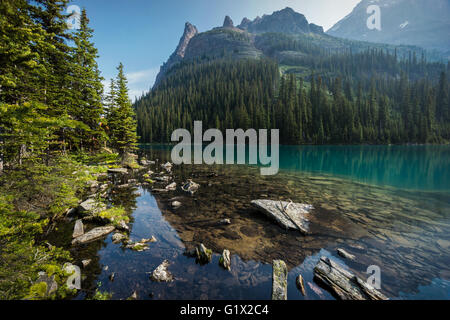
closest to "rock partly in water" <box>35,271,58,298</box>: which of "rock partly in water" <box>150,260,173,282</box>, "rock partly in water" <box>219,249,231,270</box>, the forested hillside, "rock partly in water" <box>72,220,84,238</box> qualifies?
"rock partly in water" <box>150,260,173,282</box>

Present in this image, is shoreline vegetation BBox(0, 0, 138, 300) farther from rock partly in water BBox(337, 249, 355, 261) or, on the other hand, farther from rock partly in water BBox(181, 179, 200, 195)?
rock partly in water BBox(337, 249, 355, 261)

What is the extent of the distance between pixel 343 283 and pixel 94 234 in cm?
983

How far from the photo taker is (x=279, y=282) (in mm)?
5207

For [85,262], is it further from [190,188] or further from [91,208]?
[190,188]

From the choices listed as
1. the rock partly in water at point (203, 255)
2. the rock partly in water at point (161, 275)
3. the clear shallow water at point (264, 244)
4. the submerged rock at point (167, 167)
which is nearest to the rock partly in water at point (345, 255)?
the clear shallow water at point (264, 244)

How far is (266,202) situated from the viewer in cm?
1098

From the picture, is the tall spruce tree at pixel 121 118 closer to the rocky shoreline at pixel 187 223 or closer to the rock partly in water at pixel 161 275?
the rocky shoreline at pixel 187 223

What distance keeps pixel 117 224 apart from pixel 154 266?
3983 millimetres

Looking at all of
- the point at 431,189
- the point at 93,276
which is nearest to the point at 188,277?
the point at 93,276

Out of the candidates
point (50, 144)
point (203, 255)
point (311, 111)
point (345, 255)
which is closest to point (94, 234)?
point (203, 255)

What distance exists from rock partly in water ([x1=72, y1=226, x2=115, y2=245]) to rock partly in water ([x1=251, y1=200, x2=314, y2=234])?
315 inches

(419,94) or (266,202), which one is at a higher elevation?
(419,94)
